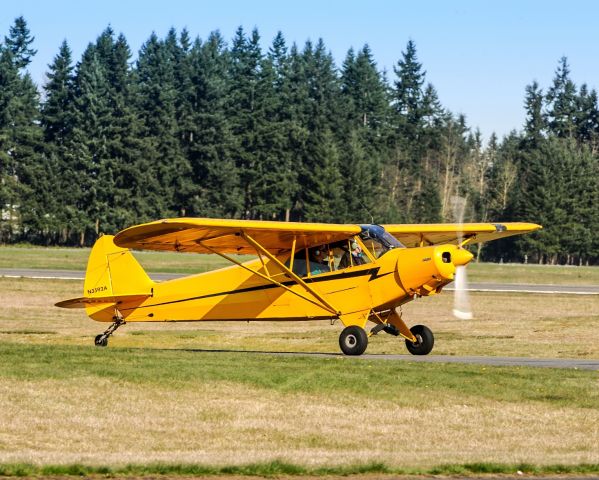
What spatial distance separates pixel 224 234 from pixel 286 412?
7326 mm

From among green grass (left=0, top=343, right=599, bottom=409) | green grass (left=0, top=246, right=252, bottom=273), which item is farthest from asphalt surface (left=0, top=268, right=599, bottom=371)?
green grass (left=0, top=246, right=252, bottom=273)

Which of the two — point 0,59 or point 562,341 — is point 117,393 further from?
point 0,59

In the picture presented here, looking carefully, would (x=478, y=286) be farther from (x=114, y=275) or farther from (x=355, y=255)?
(x=355, y=255)

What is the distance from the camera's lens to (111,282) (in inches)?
987

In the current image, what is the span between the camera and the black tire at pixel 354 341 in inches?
846

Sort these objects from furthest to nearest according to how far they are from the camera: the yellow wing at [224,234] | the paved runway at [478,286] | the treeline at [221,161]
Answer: the treeline at [221,161]
the paved runway at [478,286]
the yellow wing at [224,234]

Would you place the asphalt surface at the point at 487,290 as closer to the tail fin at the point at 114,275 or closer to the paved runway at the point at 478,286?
the paved runway at the point at 478,286

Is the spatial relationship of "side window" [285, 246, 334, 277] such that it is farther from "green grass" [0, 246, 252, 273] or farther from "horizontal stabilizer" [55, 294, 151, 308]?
"green grass" [0, 246, 252, 273]

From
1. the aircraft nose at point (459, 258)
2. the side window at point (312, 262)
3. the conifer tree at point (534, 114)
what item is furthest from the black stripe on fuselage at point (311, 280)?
the conifer tree at point (534, 114)

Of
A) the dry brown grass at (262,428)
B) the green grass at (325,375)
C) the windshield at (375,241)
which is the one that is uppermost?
the windshield at (375,241)

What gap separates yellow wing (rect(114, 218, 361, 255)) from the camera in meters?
20.6

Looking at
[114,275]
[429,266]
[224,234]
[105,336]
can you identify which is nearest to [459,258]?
[429,266]

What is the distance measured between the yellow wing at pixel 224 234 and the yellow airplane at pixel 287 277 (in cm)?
2

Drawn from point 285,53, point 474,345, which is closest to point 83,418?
point 474,345
